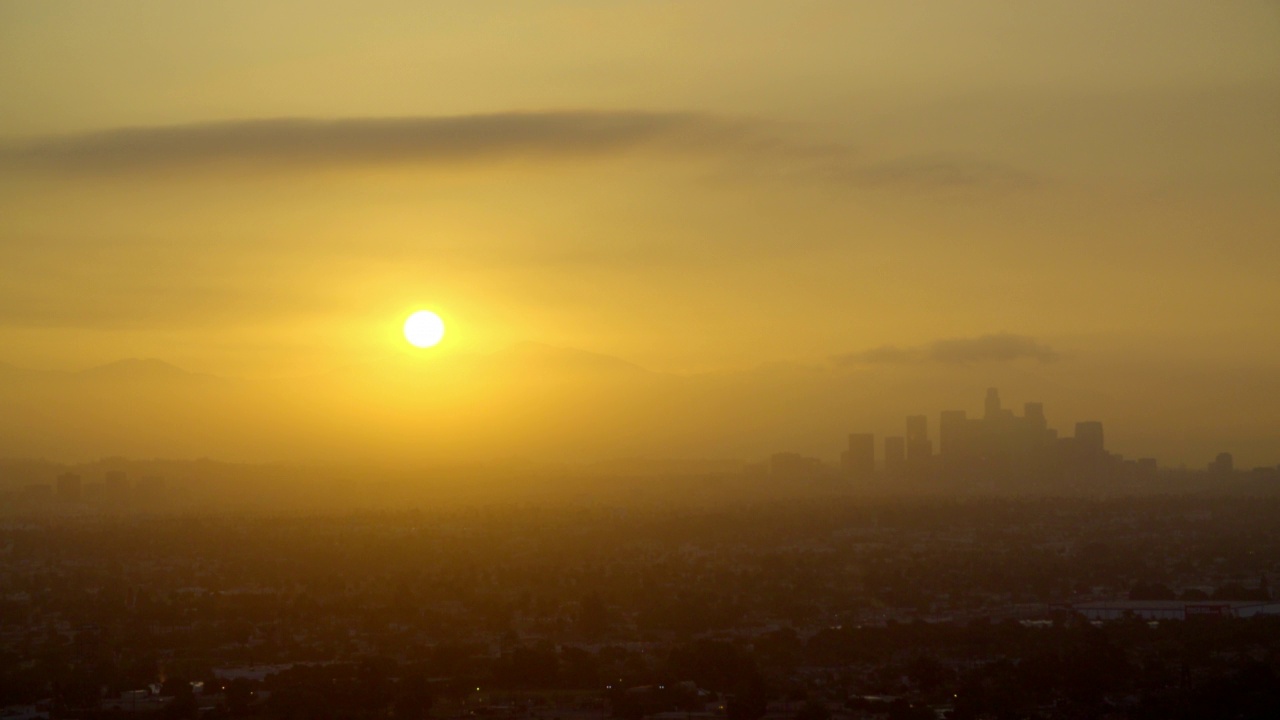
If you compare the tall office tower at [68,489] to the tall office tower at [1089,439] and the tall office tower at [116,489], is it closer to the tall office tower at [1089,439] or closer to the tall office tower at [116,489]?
the tall office tower at [116,489]

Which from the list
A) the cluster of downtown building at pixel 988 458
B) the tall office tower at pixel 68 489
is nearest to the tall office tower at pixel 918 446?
the cluster of downtown building at pixel 988 458

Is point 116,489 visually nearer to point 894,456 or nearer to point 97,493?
point 97,493

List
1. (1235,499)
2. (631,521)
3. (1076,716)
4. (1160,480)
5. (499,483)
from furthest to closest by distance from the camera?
(499,483) < (1160,480) < (1235,499) < (631,521) < (1076,716)

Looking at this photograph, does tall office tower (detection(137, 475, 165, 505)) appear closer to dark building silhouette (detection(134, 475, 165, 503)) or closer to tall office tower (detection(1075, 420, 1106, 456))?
dark building silhouette (detection(134, 475, 165, 503))

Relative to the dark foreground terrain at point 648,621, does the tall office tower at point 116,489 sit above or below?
above

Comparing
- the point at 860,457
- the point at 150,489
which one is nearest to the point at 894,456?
the point at 860,457

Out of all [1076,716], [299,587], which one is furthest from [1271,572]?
[299,587]

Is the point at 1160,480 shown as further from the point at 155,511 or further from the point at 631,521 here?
the point at 155,511
